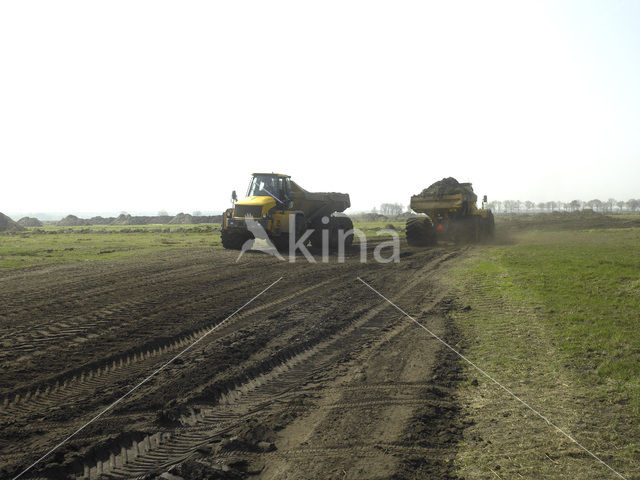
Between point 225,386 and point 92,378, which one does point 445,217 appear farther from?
point 92,378

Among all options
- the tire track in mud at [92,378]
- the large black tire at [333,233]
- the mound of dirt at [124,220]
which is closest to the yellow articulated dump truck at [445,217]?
the large black tire at [333,233]

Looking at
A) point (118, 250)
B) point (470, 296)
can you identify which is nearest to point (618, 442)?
point (470, 296)

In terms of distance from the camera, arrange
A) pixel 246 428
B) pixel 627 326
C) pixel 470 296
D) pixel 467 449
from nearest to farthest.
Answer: pixel 467 449
pixel 246 428
pixel 627 326
pixel 470 296

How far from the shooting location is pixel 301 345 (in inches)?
270

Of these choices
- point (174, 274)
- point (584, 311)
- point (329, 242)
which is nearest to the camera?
point (584, 311)

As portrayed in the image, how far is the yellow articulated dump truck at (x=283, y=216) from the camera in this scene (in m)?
19.3

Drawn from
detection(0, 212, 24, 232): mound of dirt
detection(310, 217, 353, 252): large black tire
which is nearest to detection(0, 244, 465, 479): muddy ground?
detection(310, 217, 353, 252): large black tire

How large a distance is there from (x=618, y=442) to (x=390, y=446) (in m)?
2.11

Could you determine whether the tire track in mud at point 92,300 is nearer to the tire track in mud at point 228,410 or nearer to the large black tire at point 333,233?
the tire track in mud at point 228,410

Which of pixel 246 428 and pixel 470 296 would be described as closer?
pixel 246 428

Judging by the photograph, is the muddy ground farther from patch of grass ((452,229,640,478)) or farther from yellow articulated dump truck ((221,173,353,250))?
yellow articulated dump truck ((221,173,353,250))

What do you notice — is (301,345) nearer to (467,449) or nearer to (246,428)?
(246,428)

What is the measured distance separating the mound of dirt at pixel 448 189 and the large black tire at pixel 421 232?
4.76 ft

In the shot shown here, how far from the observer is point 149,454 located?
378cm
